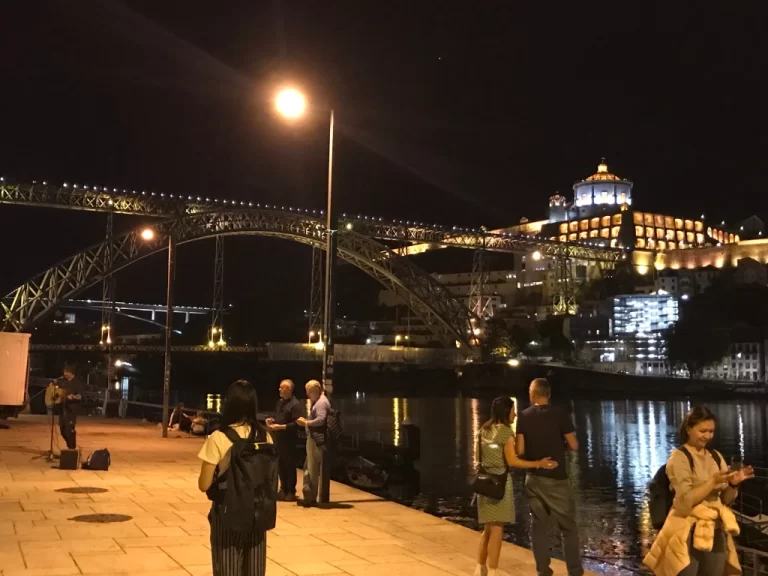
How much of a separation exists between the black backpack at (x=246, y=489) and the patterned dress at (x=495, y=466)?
2806mm

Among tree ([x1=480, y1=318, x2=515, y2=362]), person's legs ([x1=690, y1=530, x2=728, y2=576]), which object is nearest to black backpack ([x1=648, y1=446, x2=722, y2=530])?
person's legs ([x1=690, y1=530, x2=728, y2=576])

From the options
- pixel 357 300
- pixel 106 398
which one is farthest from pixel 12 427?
pixel 357 300

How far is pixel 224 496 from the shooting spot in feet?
16.4

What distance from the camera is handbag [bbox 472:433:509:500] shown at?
7375mm

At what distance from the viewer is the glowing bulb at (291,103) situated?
1221 cm

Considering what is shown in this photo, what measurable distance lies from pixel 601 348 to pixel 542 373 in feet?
90.5

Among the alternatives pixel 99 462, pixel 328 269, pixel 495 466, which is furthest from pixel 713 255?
pixel 495 466

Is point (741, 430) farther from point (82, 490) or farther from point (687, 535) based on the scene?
point (687, 535)

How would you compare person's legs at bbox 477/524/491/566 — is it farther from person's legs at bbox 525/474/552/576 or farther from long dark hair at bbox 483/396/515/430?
long dark hair at bbox 483/396/515/430

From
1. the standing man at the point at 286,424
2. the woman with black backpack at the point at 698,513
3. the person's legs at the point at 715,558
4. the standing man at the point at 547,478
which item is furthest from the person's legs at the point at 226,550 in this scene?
the standing man at the point at 286,424

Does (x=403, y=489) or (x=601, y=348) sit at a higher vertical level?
(x=601, y=348)

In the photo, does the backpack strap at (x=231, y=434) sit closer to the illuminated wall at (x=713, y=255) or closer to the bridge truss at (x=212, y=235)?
the bridge truss at (x=212, y=235)

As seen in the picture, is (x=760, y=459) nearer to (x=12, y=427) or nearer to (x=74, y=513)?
(x=12, y=427)

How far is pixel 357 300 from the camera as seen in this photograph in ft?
534
